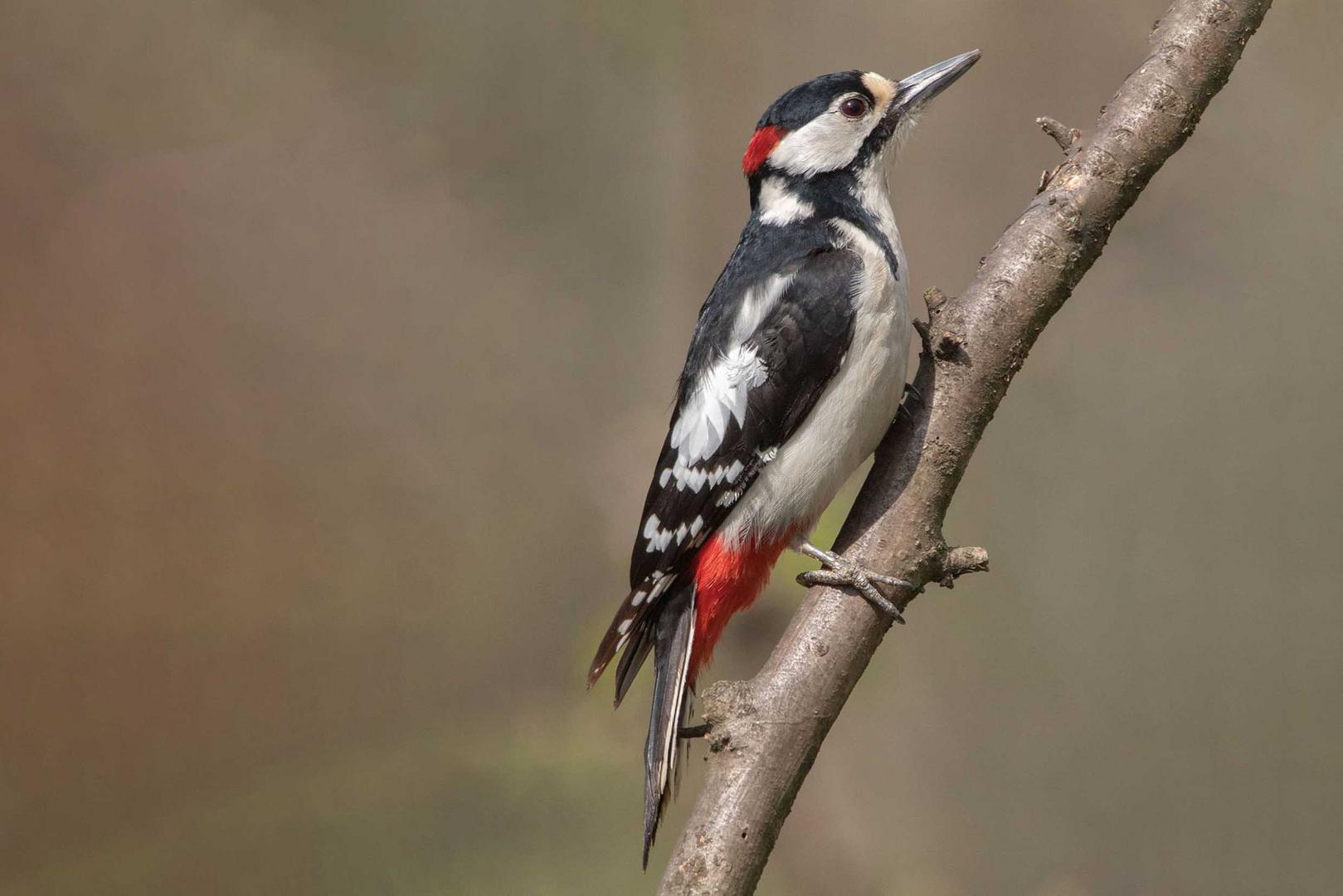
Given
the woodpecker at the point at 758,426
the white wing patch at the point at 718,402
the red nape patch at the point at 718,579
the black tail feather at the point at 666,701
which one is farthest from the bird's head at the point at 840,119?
the black tail feather at the point at 666,701

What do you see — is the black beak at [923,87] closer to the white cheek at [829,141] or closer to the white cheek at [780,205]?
the white cheek at [829,141]

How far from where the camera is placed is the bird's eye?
1.99 meters

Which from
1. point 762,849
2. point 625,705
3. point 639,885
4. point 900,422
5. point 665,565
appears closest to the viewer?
point 762,849

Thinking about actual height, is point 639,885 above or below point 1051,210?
below

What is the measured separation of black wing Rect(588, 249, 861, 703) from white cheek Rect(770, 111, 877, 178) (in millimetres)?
260

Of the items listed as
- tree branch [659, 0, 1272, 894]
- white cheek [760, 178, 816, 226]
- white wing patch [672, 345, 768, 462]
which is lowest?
tree branch [659, 0, 1272, 894]

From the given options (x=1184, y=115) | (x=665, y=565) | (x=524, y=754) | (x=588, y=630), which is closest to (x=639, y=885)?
(x=524, y=754)

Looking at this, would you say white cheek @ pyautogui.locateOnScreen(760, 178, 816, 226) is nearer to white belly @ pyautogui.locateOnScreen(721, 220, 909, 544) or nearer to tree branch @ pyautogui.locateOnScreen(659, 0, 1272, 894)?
white belly @ pyautogui.locateOnScreen(721, 220, 909, 544)

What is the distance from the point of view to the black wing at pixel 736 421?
1751 millimetres

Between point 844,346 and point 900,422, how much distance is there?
152mm

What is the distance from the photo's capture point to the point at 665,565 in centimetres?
178

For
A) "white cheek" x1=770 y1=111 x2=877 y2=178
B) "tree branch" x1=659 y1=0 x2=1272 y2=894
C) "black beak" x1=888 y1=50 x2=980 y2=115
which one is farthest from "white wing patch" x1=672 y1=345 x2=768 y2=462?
"black beak" x1=888 y1=50 x2=980 y2=115

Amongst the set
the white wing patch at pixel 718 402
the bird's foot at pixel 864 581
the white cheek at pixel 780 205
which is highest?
the white cheek at pixel 780 205

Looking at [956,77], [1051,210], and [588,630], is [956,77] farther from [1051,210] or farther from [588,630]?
[588,630]
